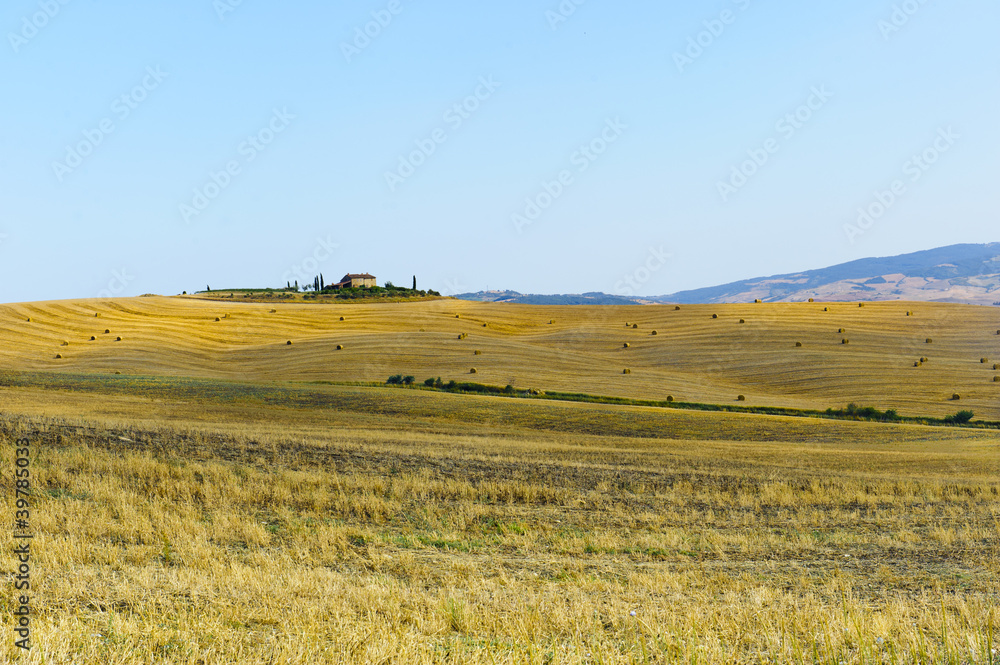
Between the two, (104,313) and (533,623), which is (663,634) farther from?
(104,313)

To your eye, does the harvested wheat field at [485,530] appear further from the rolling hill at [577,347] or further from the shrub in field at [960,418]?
the rolling hill at [577,347]

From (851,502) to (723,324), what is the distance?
140 ft

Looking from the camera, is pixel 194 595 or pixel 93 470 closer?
pixel 194 595

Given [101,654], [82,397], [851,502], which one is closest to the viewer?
[101,654]

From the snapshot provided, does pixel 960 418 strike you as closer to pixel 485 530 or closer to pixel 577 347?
pixel 577 347

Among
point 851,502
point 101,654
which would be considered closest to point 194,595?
point 101,654

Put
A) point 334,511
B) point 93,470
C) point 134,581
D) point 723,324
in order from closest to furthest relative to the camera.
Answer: point 134,581
point 334,511
point 93,470
point 723,324

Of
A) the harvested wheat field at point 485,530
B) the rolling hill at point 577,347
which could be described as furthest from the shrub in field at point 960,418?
the harvested wheat field at point 485,530

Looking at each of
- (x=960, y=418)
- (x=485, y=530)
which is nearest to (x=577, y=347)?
(x=960, y=418)

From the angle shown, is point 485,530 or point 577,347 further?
point 577,347

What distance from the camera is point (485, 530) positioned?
11617 mm

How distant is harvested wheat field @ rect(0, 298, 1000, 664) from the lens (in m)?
6.15

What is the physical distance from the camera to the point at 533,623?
21.5 ft

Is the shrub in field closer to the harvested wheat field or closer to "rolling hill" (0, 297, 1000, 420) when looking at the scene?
"rolling hill" (0, 297, 1000, 420)
